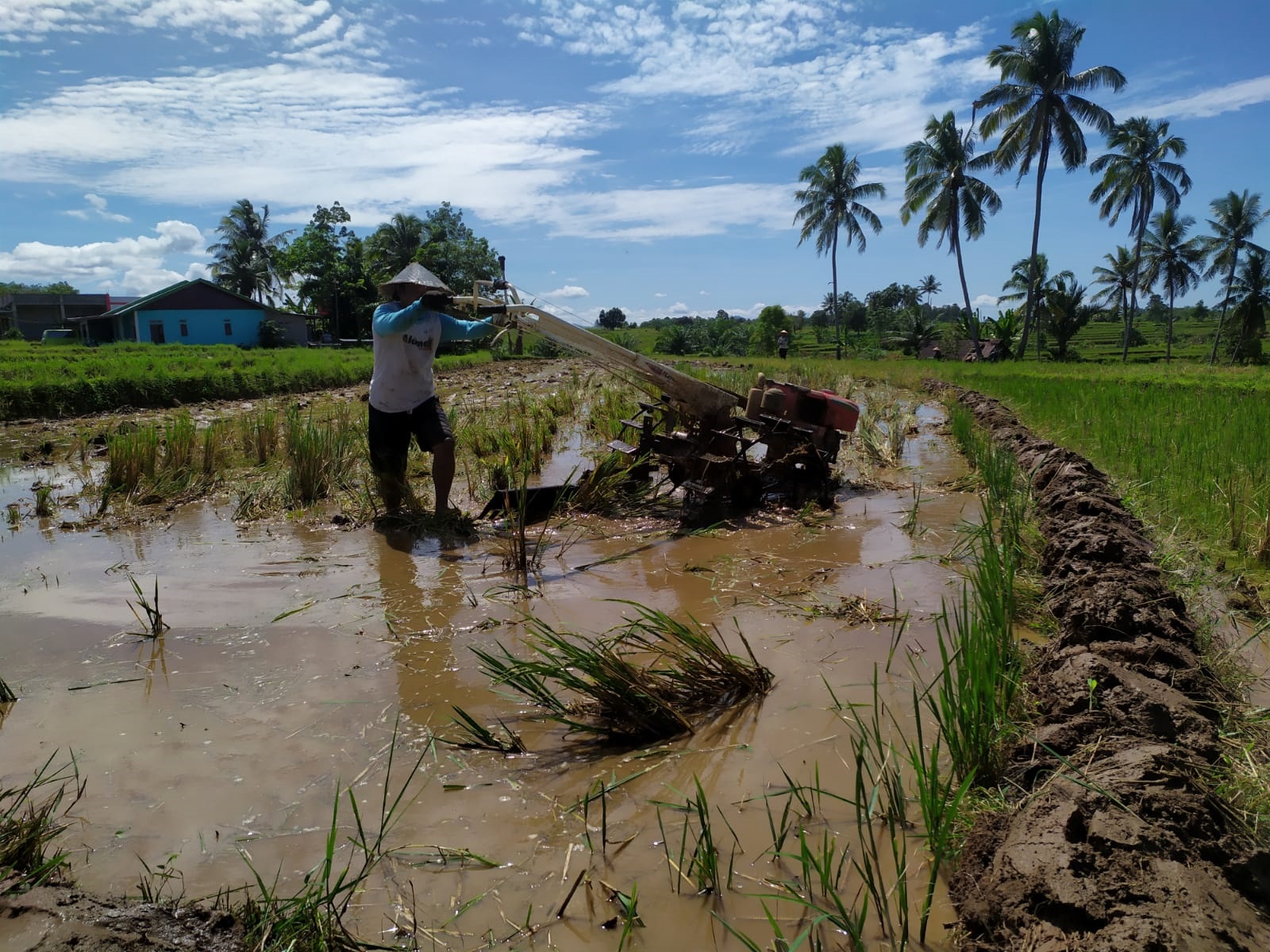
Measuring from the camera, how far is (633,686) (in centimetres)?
254

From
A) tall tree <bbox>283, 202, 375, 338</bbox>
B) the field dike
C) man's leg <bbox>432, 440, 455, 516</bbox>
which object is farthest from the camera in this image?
tall tree <bbox>283, 202, 375, 338</bbox>

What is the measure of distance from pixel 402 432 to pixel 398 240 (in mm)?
38234

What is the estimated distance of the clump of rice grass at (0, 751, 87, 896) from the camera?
1.75 metres

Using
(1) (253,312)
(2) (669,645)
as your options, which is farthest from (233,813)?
(1) (253,312)

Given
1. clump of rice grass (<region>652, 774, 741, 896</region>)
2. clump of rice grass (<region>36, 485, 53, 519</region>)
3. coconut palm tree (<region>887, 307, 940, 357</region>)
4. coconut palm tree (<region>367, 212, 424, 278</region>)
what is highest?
coconut palm tree (<region>367, 212, 424, 278</region>)

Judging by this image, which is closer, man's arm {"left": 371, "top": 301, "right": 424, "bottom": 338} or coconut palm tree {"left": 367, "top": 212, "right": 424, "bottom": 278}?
man's arm {"left": 371, "top": 301, "right": 424, "bottom": 338}

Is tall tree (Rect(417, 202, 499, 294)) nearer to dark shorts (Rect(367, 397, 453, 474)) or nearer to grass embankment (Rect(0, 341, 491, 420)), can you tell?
grass embankment (Rect(0, 341, 491, 420))

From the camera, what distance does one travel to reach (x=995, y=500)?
4535mm

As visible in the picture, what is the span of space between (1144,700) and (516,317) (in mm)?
4137

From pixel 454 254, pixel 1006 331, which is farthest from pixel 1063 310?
pixel 454 254

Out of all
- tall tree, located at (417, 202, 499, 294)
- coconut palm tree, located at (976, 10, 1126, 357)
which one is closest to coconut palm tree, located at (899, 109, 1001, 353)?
coconut palm tree, located at (976, 10, 1126, 357)

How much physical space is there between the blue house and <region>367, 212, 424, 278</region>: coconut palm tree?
509cm

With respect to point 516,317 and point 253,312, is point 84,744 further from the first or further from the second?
point 253,312

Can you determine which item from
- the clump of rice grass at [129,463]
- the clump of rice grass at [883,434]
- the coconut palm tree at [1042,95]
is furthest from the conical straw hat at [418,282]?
the coconut palm tree at [1042,95]
